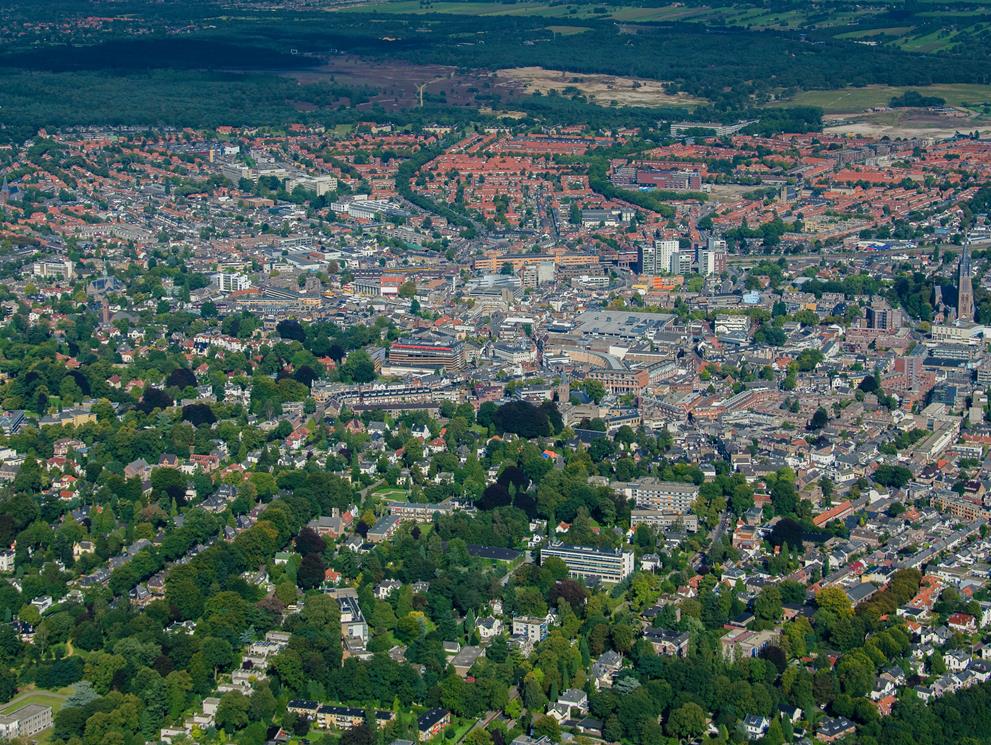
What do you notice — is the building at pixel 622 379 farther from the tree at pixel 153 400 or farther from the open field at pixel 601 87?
the open field at pixel 601 87

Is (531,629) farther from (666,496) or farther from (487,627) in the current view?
(666,496)

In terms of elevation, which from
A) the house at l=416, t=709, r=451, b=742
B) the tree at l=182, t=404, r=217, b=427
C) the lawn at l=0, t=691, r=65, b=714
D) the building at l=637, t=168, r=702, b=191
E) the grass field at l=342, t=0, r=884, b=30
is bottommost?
the grass field at l=342, t=0, r=884, b=30

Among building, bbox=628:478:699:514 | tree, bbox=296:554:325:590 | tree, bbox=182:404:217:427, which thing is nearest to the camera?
tree, bbox=296:554:325:590

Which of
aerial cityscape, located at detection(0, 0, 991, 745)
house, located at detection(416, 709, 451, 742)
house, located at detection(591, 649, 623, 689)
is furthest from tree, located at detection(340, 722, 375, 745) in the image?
house, located at detection(591, 649, 623, 689)

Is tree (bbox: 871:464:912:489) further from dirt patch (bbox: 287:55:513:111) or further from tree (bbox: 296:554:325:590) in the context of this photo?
dirt patch (bbox: 287:55:513:111)

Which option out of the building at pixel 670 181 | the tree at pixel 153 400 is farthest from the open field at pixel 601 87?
the tree at pixel 153 400

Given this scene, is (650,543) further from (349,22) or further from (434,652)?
(349,22)

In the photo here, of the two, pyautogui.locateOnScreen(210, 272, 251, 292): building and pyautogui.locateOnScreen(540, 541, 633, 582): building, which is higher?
pyautogui.locateOnScreen(540, 541, 633, 582): building
